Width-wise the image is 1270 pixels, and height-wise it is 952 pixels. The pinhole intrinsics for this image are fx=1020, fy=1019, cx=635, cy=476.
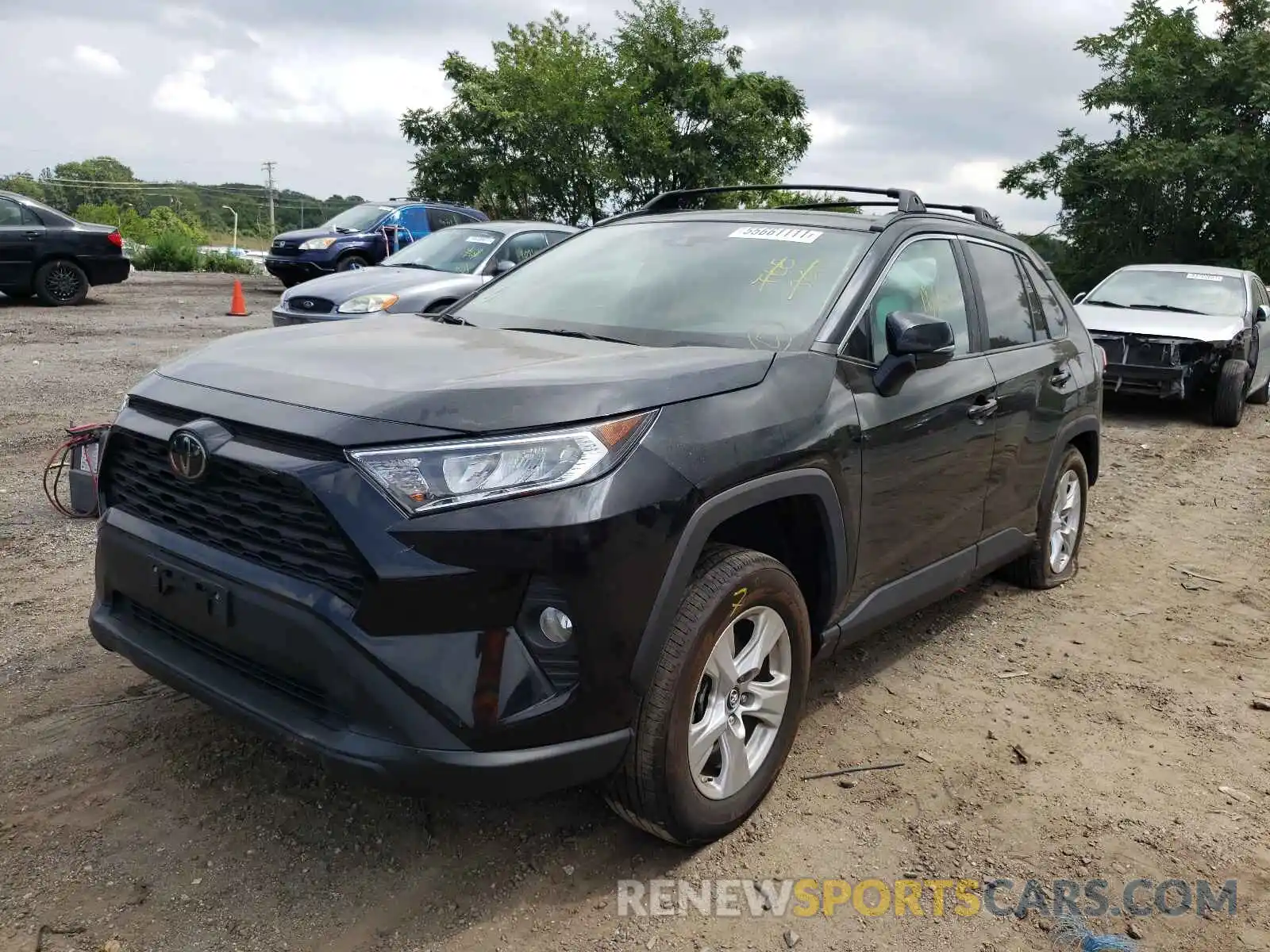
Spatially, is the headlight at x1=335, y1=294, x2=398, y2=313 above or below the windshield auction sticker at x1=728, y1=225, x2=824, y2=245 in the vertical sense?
below

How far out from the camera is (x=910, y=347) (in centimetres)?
319

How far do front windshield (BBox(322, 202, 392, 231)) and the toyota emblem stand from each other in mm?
15399

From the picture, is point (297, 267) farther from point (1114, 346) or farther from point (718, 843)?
point (718, 843)

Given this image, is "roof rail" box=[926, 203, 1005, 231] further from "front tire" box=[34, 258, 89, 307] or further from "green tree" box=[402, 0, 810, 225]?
"green tree" box=[402, 0, 810, 225]

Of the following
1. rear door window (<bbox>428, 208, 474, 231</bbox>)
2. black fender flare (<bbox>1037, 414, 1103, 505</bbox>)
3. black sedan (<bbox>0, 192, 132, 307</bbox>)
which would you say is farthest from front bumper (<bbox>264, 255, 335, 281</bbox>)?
black fender flare (<bbox>1037, 414, 1103, 505</bbox>)

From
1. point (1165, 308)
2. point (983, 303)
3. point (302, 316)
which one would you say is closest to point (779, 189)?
point (983, 303)

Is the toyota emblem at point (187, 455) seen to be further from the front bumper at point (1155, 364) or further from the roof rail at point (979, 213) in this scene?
the front bumper at point (1155, 364)

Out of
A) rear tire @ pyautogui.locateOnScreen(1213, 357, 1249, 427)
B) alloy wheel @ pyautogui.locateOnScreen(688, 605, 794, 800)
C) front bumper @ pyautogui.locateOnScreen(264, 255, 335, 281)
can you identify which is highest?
front bumper @ pyautogui.locateOnScreen(264, 255, 335, 281)

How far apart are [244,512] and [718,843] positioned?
157 centimetres

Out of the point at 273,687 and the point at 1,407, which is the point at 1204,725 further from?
the point at 1,407

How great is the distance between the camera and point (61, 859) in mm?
2652

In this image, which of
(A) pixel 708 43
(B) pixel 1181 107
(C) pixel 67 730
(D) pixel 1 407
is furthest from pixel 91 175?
(C) pixel 67 730

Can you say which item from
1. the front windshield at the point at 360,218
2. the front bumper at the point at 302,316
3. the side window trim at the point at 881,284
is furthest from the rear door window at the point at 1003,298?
the front windshield at the point at 360,218

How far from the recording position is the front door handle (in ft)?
12.5
